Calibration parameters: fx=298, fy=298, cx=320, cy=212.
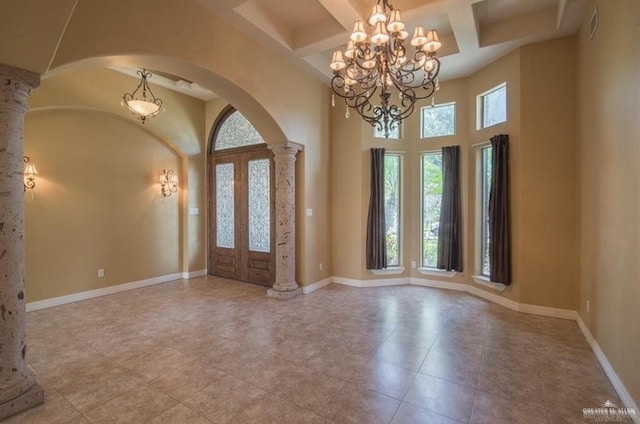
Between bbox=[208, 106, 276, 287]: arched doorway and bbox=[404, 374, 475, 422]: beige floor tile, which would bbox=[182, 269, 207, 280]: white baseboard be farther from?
bbox=[404, 374, 475, 422]: beige floor tile

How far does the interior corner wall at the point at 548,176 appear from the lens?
12.8 ft

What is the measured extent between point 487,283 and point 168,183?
6046 mm

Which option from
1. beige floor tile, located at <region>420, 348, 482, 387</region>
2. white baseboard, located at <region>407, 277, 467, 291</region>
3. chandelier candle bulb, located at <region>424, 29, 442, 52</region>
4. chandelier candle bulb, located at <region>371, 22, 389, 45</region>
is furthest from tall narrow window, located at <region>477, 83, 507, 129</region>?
beige floor tile, located at <region>420, 348, 482, 387</region>

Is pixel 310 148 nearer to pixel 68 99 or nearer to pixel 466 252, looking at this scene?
pixel 466 252

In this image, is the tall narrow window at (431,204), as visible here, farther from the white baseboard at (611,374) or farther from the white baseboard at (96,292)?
the white baseboard at (96,292)

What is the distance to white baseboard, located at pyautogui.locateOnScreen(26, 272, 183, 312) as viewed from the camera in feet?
14.2

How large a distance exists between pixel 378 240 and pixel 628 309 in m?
3.35

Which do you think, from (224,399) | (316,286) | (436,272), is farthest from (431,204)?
(224,399)

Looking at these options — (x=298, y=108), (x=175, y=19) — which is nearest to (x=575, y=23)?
(x=298, y=108)

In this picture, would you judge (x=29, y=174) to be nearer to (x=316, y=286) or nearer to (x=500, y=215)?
(x=316, y=286)

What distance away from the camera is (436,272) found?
17.7 ft

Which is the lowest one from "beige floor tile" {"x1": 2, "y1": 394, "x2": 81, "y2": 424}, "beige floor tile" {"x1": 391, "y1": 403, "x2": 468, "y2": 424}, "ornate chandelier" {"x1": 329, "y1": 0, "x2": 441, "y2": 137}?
"beige floor tile" {"x1": 391, "y1": 403, "x2": 468, "y2": 424}

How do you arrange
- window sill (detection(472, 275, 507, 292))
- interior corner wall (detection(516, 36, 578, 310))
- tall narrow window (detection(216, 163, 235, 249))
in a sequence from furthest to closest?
1. tall narrow window (detection(216, 163, 235, 249))
2. window sill (detection(472, 275, 507, 292))
3. interior corner wall (detection(516, 36, 578, 310))

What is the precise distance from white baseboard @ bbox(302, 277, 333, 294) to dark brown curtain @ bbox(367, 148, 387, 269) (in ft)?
2.90
